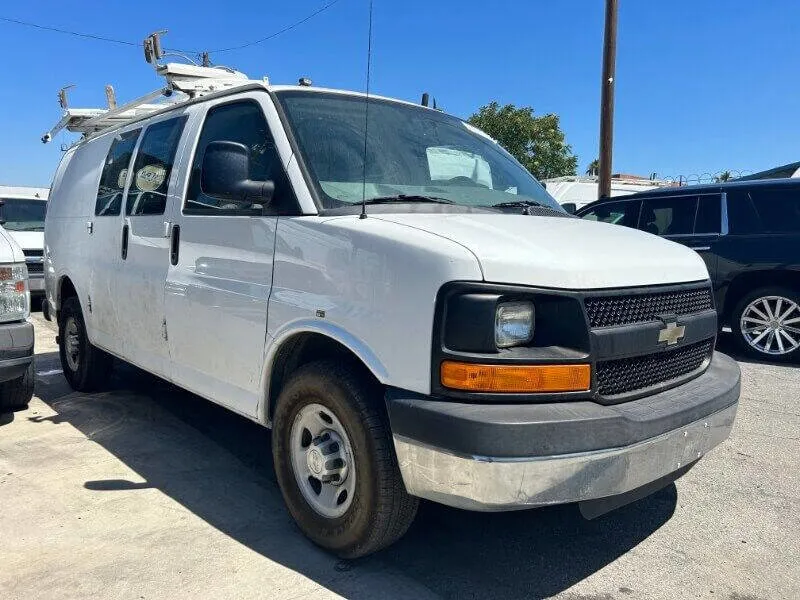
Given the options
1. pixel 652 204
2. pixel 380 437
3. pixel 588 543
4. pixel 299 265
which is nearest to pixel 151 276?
pixel 299 265

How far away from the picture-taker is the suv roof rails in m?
5.00

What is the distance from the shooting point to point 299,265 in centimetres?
293

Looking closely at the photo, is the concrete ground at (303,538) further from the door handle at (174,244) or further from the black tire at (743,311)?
the black tire at (743,311)

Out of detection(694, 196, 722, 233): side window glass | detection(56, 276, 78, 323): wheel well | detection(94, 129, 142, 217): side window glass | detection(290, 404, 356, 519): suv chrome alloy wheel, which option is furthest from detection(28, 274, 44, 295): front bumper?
detection(694, 196, 722, 233): side window glass

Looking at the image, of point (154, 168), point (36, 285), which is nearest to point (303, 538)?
point (154, 168)

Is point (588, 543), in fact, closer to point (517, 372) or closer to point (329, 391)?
point (517, 372)

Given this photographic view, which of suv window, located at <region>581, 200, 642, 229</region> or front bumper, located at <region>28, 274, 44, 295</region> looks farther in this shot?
front bumper, located at <region>28, 274, 44, 295</region>

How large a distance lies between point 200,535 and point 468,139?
2643mm

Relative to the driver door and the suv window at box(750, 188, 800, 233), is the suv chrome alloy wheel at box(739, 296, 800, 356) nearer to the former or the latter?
the suv window at box(750, 188, 800, 233)

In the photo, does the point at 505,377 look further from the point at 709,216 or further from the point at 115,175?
the point at 709,216

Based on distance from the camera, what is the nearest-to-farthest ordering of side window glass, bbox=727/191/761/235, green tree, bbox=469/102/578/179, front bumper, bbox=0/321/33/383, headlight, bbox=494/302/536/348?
headlight, bbox=494/302/536/348, front bumper, bbox=0/321/33/383, side window glass, bbox=727/191/761/235, green tree, bbox=469/102/578/179

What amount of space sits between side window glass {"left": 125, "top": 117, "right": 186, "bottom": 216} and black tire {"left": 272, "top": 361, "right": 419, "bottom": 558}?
184 cm

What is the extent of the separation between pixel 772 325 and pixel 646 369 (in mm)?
4992

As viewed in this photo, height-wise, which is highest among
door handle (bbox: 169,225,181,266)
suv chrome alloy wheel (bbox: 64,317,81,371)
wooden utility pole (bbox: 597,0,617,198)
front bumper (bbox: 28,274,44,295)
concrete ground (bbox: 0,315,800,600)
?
wooden utility pole (bbox: 597,0,617,198)
